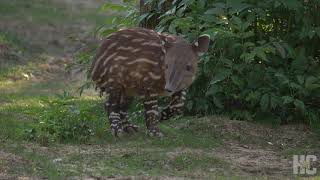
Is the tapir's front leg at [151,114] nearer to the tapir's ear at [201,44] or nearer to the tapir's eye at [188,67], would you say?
the tapir's eye at [188,67]

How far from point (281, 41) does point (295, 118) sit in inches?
39.9

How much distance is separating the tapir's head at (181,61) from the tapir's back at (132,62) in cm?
12

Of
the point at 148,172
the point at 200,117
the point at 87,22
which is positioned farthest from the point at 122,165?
the point at 87,22

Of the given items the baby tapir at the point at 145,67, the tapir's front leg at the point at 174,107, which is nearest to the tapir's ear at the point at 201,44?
the baby tapir at the point at 145,67

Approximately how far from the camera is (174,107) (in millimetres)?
9492

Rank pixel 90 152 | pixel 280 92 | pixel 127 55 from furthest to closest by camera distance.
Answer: pixel 280 92 < pixel 127 55 < pixel 90 152

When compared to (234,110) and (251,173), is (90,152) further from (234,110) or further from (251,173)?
(234,110)

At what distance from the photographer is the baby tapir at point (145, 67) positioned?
8438 mm

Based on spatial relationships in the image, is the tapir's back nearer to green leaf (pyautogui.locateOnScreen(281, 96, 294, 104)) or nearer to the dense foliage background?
the dense foliage background

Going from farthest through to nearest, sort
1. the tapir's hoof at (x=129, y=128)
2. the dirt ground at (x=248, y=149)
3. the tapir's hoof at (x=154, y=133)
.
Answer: the tapir's hoof at (x=129, y=128) → the tapir's hoof at (x=154, y=133) → the dirt ground at (x=248, y=149)

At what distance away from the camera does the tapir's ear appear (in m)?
8.57

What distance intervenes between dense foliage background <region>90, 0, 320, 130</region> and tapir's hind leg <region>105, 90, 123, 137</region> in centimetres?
128

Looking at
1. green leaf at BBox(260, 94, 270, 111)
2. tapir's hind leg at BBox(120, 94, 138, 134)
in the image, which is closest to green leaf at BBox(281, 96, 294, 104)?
green leaf at BBox(260, 94, 270, 111)

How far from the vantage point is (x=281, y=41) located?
376 inches
